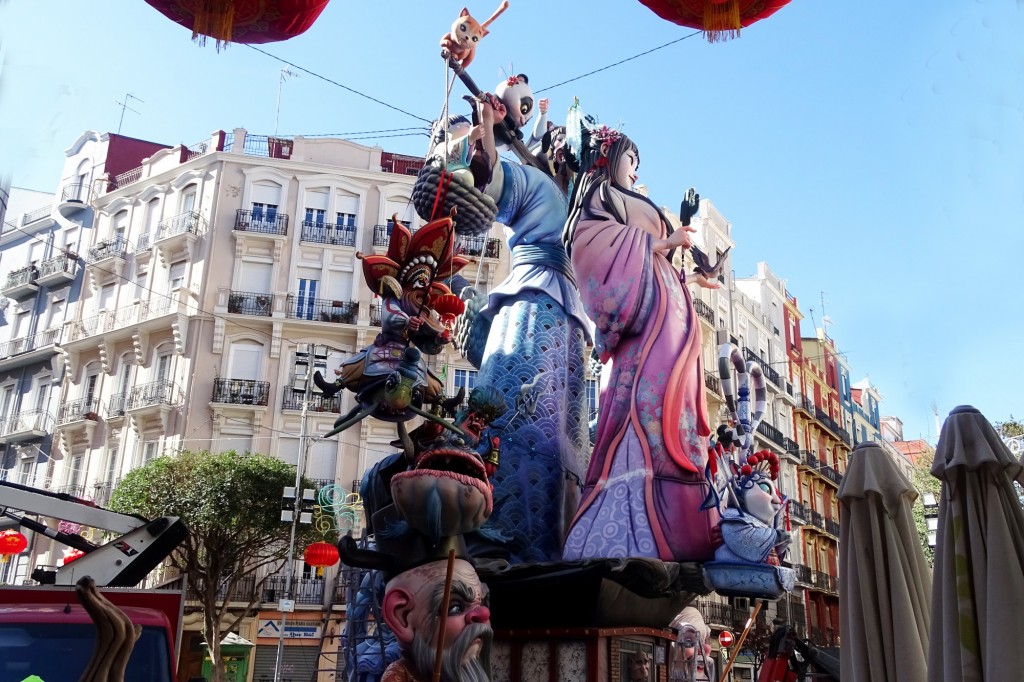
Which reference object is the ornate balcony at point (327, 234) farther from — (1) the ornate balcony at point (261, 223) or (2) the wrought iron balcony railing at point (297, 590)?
(2) the wrought iron balcony railing at point (297, 590)

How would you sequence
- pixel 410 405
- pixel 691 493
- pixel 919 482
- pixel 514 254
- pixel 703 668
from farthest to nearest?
pixel 919 482 < pixel 514 254 < pixel 703 668 < pixel 691 493 < pixel 410 405

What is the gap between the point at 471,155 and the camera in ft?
42.7

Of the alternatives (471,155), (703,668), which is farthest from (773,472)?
(471,155)

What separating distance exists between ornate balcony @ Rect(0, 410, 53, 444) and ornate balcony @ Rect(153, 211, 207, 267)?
7022 mm

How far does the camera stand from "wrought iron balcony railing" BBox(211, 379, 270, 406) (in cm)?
2948

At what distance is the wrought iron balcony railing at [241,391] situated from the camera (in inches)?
1161

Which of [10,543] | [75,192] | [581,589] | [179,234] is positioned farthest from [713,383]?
[581,589]

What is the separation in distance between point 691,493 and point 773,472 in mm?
1634

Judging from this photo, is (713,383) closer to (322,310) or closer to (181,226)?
(322,310)

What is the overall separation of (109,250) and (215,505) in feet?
44.9

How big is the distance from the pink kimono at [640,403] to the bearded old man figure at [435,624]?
3324 millimetres

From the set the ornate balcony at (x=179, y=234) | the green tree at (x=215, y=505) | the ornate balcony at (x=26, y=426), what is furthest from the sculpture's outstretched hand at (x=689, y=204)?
the ornate balcony at (x=26, y=426)

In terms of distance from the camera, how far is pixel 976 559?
5.45 metres

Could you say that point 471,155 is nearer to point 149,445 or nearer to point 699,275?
point 699,275
